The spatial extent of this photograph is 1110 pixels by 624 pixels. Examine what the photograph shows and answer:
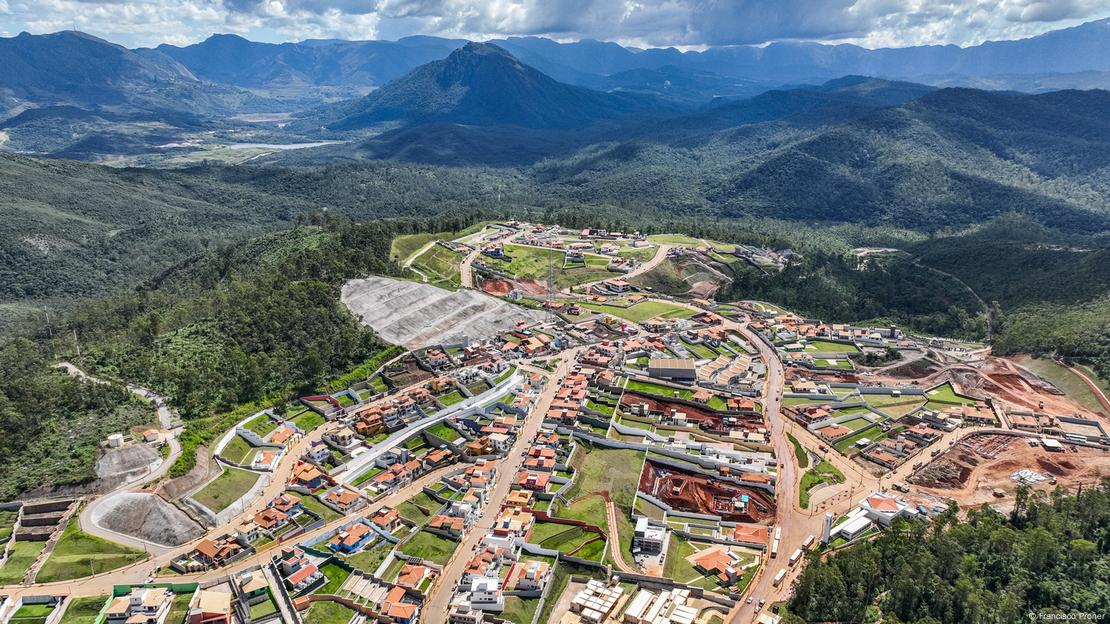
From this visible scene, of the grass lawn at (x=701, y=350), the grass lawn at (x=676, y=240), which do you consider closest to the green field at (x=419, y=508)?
the grass lawn at (x=701, y=350)

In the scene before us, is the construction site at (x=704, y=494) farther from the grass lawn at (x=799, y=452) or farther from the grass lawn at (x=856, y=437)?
the grass lawn at (x=856, y=437)

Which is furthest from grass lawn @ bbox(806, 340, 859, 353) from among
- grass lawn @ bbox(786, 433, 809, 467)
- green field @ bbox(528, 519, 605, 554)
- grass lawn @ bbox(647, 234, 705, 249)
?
green field @ bbox(528, 519, 605, 554)

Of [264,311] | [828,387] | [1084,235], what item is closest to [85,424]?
[264,311]

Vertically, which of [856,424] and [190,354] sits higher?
[190,354]

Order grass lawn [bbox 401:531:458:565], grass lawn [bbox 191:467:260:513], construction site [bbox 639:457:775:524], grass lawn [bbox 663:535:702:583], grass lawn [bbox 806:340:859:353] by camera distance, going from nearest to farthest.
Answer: grass lawn [bbox 663:535:702:583] → grass lawn [bbox 401:531:458:565] → grass lawn [bbox 191:467:260:513] → construction site [bbox 639:457:775:524] → grass lawn [bbox 806:340:859:353]

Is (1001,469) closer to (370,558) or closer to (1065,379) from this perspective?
(1065,379)

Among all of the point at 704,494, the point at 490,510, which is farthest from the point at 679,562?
the point at 490,510

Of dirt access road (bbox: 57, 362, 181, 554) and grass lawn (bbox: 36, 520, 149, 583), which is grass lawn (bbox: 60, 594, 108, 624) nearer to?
grass lawn (bbox: 36, 520, 149, 583)
